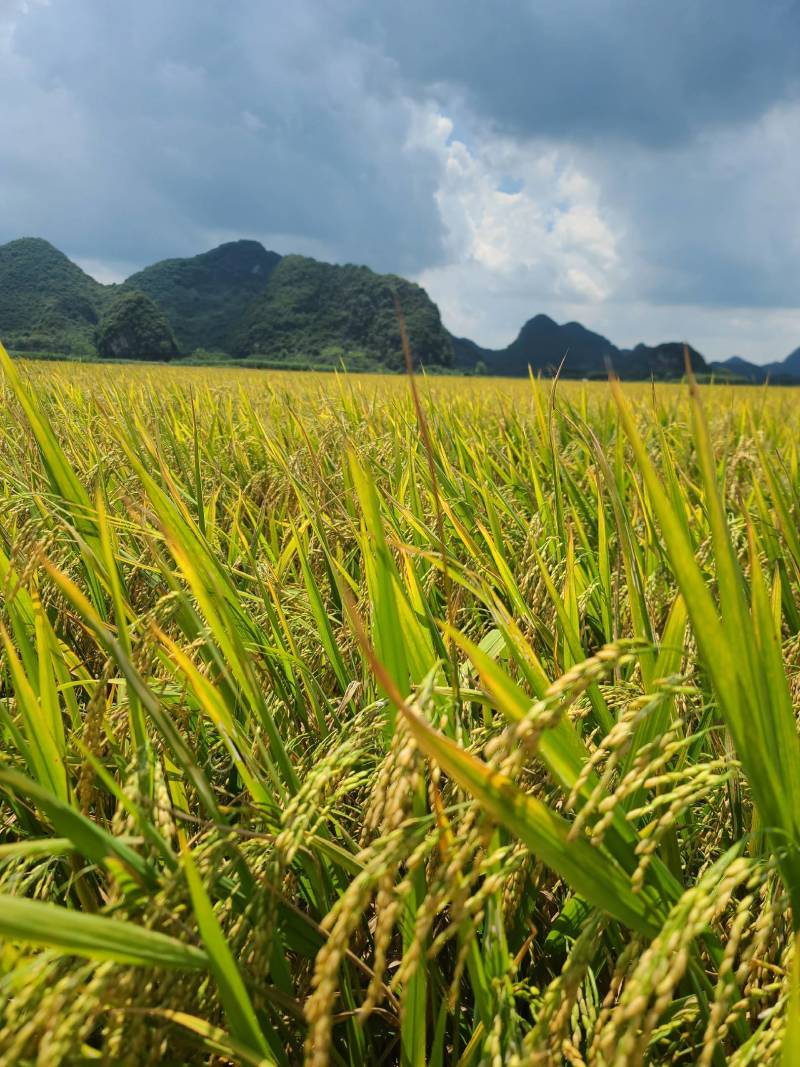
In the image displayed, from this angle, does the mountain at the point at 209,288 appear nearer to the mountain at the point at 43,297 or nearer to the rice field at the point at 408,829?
the mountain at the point at 43,297

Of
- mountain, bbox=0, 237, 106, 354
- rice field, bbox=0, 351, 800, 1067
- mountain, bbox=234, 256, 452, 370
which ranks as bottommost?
rice field, bbox=0, 351, 800, 1067

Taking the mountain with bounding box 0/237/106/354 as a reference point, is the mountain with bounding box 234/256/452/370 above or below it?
above

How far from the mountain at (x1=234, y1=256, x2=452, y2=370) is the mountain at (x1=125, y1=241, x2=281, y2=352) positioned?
5957mm

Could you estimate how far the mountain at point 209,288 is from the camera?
92.9 meters

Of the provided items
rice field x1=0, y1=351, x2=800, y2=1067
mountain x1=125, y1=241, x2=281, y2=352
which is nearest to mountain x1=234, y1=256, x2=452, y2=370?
mountain x1=125, y1=241, x2=281, y2=352

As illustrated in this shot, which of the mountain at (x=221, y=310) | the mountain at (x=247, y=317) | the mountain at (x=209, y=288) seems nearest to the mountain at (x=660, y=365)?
the mountain at (x=247, y=317)

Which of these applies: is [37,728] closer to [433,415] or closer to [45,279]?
[433,415]

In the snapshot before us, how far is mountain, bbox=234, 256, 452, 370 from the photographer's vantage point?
238 feet

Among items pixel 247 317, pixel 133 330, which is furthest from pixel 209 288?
pixel 133 330

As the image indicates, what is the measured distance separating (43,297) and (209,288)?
82043 mm

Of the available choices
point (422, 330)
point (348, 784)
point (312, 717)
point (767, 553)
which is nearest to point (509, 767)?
point (348, 784)

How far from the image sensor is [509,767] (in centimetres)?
44

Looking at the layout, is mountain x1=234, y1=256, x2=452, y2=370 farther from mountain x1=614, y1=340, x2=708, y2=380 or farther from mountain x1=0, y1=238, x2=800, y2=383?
mountain x1=614, y1=340, x2=708, y2=380

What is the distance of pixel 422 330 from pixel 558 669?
82.0 m
